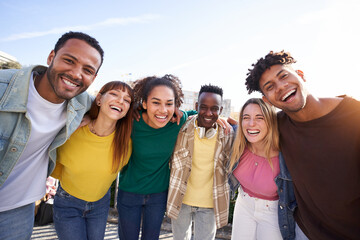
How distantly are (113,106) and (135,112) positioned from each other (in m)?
0.39

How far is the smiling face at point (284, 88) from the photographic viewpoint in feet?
6.81

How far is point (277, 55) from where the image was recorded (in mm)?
2299

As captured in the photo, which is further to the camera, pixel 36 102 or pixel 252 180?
pixel 252 180

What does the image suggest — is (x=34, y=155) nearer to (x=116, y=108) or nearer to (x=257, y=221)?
(x=116, y=108)

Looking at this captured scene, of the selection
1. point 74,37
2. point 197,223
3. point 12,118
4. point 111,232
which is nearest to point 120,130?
point 12,118

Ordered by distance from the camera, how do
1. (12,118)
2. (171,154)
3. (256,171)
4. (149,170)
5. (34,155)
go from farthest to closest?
(171,154), (149,170), (256,171), (34,155), (12,118)

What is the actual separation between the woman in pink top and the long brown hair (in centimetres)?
142

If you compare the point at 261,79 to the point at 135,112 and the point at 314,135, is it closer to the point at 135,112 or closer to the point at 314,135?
the point at 314,135

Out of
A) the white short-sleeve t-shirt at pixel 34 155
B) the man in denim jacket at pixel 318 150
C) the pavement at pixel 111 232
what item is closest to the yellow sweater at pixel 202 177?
the man in denim jacket at pixel 318 150

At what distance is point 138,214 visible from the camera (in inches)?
97.4

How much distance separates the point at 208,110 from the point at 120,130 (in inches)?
48.9

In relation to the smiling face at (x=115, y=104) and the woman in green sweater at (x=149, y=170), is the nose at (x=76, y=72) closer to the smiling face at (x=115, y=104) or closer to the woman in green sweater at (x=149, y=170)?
the smiling face at (x=115, y=104)

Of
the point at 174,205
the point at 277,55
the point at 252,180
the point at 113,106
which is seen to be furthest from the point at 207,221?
the point at 277,55

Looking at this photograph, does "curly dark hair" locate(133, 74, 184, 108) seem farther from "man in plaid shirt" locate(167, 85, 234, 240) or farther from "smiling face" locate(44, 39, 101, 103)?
"smiling face" locate(44, 39, 101, 103)
